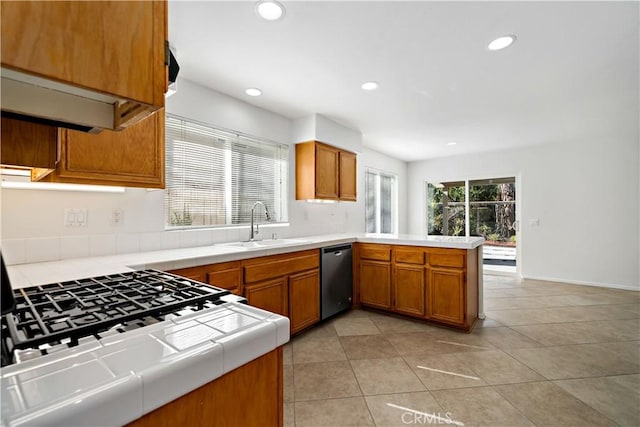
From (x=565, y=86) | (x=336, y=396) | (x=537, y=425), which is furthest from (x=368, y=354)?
(x=565, y=86)

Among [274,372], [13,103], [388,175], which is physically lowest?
[274,372]

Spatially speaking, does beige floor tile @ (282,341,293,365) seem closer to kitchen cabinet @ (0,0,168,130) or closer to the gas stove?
the gas stove

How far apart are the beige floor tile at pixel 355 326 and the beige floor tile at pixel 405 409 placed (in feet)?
3.26

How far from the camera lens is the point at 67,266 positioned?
1.64 metres

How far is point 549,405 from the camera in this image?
1.86 metres

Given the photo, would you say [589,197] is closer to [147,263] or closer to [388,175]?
[388,175]

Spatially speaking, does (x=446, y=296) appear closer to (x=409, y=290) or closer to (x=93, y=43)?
(x=409, y=290)

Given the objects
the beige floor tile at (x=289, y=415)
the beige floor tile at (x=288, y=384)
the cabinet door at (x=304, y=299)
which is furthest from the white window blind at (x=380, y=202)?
the beige floor tile at (x=289, y=415)

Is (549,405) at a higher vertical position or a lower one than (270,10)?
lower

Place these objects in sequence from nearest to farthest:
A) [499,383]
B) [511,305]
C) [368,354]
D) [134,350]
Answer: [134,350] < [499,383] < [368,354] < [511,305]

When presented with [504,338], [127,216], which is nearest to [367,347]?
[504,338]

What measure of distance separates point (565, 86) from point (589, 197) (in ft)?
10.1

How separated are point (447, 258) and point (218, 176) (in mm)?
2498

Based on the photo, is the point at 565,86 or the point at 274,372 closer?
the point at 274,372
